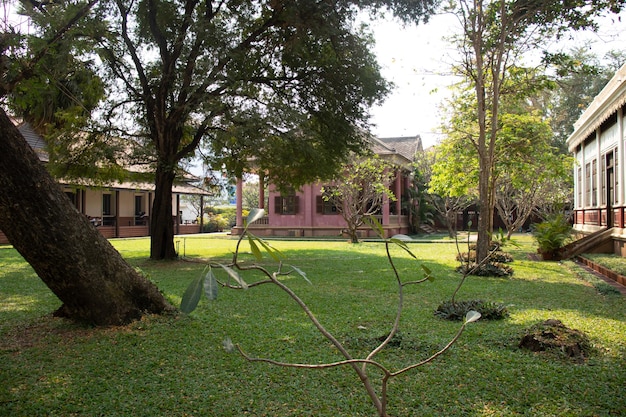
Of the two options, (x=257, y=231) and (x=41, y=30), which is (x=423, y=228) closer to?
Answer: (x=257, y=231)

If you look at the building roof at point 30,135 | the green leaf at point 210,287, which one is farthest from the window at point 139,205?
the green leaf at point 210,287

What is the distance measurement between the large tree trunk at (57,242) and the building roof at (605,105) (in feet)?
38.0

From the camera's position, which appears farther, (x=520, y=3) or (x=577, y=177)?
(x=577, y=177)

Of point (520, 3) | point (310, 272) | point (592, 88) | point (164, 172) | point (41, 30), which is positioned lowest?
point (310, 272)

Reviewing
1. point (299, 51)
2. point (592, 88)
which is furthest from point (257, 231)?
point (592, 88)

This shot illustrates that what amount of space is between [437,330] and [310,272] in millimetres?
5774

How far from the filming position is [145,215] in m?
27.6

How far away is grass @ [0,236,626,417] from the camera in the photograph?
313 centimetres

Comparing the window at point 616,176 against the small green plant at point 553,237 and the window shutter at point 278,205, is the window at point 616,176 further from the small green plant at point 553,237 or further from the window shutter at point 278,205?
the window shutter at point 278,205

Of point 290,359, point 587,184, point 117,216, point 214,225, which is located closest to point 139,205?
point 117,216

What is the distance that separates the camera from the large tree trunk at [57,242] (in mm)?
4164

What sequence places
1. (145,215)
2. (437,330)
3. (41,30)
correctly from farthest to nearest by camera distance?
(145,215) < (41,30) < (437,330)

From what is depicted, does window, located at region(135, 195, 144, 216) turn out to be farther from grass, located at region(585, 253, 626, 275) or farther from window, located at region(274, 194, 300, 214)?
grass, located at region(585, 253, 626, 275)

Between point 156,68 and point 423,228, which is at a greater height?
point 156,68
